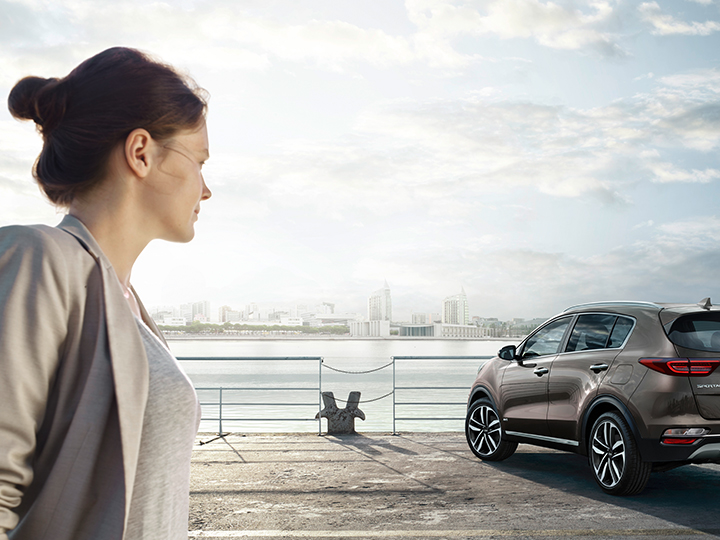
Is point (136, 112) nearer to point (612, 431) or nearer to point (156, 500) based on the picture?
point (156, 500)

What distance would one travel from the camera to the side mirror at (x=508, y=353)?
8438 millimetres

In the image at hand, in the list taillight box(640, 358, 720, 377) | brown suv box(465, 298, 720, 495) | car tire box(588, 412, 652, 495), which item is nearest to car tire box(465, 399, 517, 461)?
brown suv box(465, 298, 720, 495)

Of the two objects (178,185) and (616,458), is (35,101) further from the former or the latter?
(616,458)

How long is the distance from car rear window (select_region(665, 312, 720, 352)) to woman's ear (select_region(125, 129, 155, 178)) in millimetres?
6135

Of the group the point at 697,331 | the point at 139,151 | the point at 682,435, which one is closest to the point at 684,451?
the point at 682,435

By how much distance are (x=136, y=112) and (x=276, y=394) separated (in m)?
59.0

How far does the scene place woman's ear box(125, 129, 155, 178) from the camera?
1.33 meters

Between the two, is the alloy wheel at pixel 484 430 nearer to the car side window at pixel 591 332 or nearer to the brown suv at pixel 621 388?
the brown suv at pixel 621 388

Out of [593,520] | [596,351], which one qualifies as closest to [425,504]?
[593,520]

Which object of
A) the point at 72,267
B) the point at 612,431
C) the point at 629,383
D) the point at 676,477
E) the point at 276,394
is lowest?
the point at 276,394

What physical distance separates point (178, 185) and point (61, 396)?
1.80 ft

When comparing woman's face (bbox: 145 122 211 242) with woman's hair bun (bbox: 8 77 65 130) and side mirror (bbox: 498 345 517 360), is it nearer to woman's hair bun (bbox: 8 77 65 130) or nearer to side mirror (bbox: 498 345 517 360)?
woman's hair bun (bbox: 8 77 65 130)

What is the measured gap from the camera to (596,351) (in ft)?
23.6

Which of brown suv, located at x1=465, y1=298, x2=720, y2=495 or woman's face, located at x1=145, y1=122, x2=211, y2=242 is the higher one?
woman's face, located at x1=145, y1=122, x2=211, y2=242
